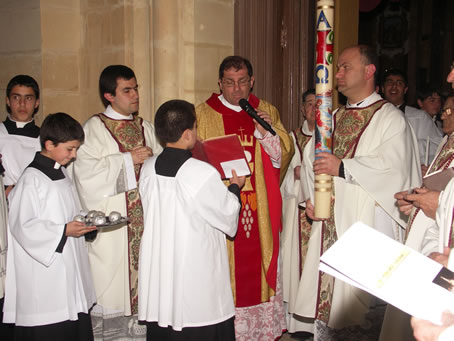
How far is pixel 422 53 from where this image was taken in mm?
13688

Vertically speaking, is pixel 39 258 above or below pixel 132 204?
below

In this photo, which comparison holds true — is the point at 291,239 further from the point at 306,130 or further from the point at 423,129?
the point at 423,129

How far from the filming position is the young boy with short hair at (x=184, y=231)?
2.94 m

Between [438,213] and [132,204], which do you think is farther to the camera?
[132,204]

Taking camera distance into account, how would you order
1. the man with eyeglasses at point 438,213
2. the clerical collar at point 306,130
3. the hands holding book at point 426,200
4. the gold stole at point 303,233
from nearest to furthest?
the man with eyeglasses at point 438,213 < the hands holding book at point 426,200 < the gold stole at point 303,233 < the clerical collar at point 306,130

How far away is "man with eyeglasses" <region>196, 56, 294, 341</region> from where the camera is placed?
13.0 ft

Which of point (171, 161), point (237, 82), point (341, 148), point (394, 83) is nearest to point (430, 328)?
point (171, 161)

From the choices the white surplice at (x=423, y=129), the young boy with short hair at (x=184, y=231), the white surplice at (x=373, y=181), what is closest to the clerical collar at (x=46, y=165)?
the young boy with short hair at (x=184, y=231)

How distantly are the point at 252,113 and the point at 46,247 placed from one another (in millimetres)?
1534

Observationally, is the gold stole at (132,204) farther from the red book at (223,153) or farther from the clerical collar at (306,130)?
the clerical collar at (306,130)

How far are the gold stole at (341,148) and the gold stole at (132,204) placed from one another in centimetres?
130

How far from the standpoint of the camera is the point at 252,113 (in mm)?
3607

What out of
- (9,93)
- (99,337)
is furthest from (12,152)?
(99,337)

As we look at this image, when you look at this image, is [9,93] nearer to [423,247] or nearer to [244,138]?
[244,138]
